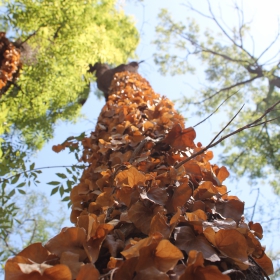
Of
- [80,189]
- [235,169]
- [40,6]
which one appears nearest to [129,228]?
[80,189]

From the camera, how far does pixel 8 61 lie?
4188 millimetres

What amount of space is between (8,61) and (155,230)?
4.20 meters

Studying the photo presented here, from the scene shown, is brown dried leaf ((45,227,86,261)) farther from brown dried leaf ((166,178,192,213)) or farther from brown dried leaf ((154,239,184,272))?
brown dried leaf ((166,178,192,213))

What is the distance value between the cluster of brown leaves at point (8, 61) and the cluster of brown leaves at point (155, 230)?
11.0 ft

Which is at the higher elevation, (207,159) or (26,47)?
(26,47)

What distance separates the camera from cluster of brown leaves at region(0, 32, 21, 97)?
412cm

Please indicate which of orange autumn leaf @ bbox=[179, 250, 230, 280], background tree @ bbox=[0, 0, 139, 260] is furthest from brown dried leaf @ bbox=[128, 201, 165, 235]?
background tree @ bbox=[0, 0, 139, 260]

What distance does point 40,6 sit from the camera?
412 cm

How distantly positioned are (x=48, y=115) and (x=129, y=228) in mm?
4781

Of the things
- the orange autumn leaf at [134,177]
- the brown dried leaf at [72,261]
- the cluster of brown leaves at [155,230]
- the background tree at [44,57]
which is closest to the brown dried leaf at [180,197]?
the cluster of brown leaves at [155,230]

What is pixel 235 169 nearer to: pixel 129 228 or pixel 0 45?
pixel 0 45

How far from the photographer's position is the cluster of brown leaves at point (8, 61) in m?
4.12

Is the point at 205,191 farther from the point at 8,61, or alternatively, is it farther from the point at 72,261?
the point at 8,61

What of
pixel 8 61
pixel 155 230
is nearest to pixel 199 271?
pixel 155 230
